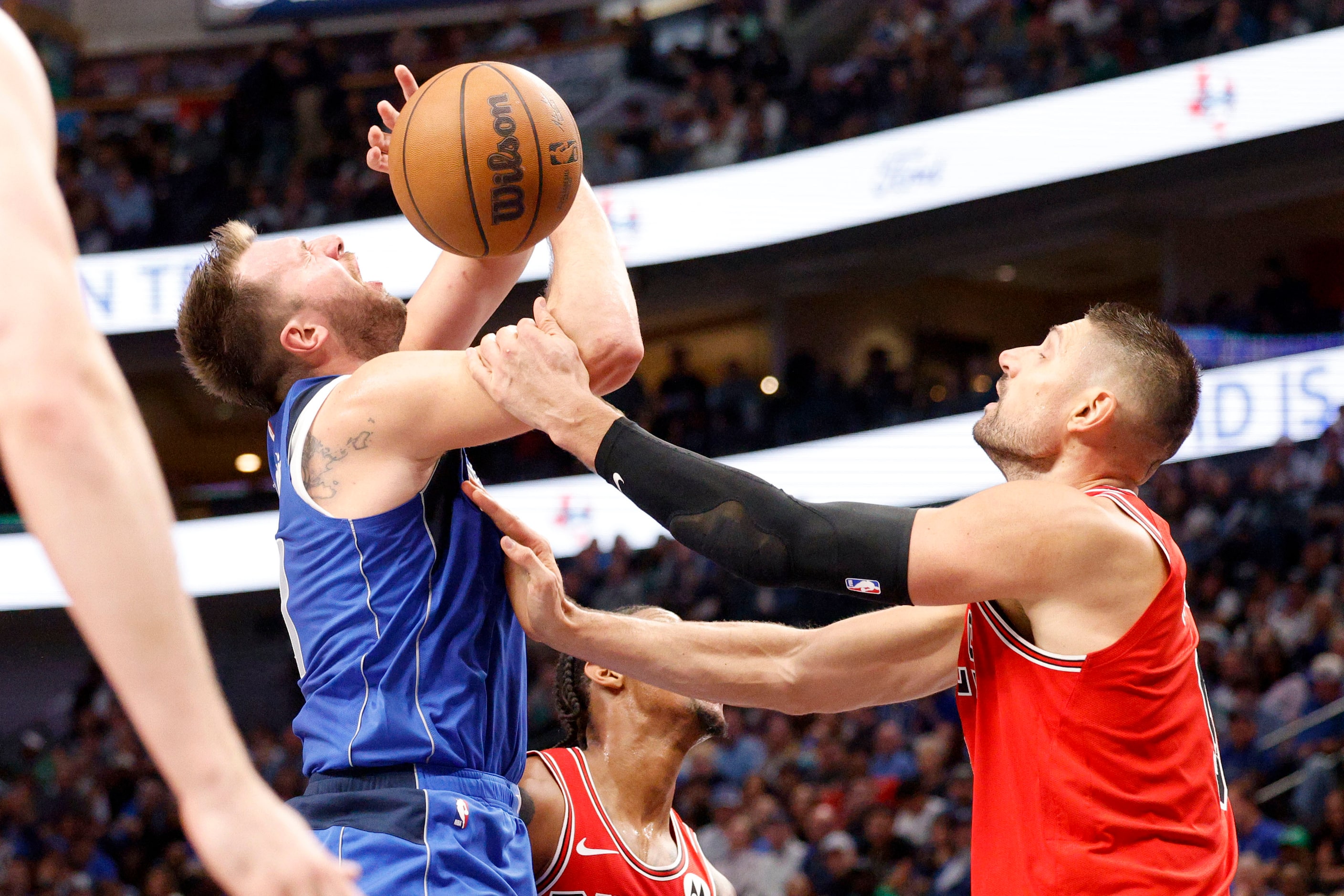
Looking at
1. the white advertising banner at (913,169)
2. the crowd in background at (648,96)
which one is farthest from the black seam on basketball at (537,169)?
the crowd in background at (648,96)

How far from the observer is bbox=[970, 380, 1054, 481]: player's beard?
3123 millimetres

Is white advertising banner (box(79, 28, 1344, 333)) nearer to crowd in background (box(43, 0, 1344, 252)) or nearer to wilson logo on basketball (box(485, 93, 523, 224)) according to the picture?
crowd in background (box(43, 0, 1344, 252))

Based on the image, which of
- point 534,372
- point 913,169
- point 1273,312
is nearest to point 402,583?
point 534,372

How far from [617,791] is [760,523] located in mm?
1459

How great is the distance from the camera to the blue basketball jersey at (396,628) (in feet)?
8.90

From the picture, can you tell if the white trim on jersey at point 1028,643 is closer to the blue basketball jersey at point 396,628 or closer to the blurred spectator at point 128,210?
the blue basketball jersey at point 396,628

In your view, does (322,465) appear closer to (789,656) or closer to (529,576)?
(529,576)

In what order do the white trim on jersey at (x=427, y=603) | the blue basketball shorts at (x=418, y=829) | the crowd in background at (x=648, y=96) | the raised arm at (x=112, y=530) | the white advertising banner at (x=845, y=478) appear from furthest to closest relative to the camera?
the crowd in background at (x=648, y=96) < the white advertising banner at (x=845, y=478) < the white trim on jersey at (x=427, y=603) < the blue basketball shorts at (x=418, y=829) < the raised arm at (x=112, y=530)

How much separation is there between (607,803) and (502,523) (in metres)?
1.39

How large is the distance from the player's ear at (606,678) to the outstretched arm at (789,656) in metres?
0.84

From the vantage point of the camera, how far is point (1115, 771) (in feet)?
9.01

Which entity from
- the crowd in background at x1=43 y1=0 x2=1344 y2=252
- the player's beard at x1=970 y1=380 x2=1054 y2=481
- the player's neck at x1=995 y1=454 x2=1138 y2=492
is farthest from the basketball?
the crowd in background at x1=43 y1=0 x2=1344 y2=252

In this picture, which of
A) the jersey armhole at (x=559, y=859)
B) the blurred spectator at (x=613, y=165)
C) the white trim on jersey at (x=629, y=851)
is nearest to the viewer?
the jersey armhole at (x=559, y=859)

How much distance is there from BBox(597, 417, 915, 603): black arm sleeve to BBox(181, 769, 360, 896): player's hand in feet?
5.48
